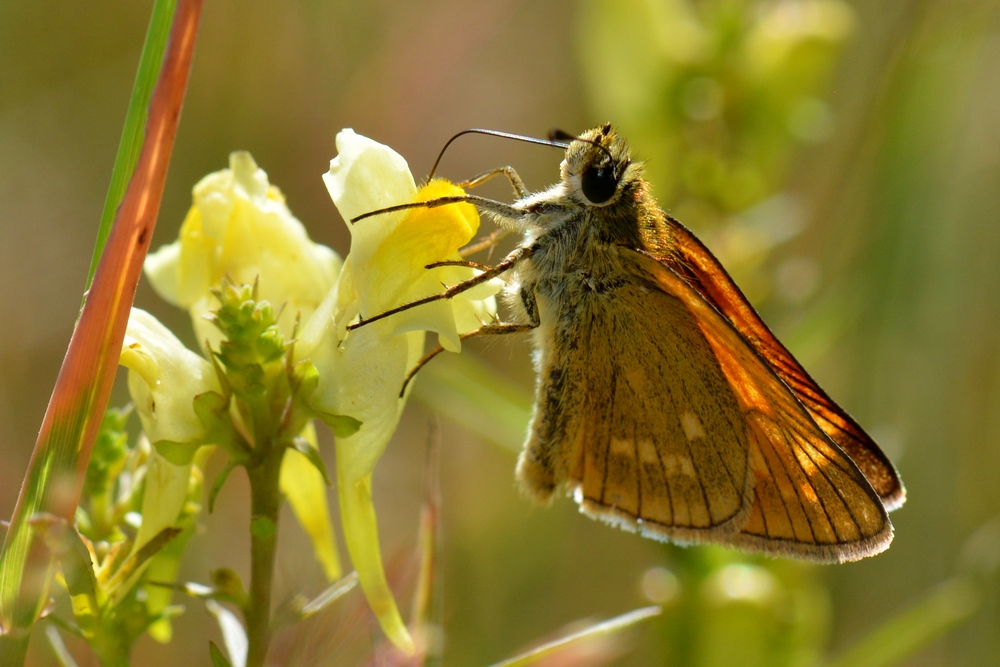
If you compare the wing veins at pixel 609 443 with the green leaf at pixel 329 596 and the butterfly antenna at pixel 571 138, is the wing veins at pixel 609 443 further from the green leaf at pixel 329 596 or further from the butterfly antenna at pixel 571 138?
the green leaf at pixel 329 596

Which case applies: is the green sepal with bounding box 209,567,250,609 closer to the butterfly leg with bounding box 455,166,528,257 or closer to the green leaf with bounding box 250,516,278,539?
the green leaf with bounding box 250,516,278,539

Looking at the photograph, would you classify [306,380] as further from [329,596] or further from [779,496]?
[779,496]

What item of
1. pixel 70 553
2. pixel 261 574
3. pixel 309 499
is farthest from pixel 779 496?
pixel 70 553

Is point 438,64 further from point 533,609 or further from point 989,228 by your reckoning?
point 989,228

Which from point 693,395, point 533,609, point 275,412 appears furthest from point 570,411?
point 533,609

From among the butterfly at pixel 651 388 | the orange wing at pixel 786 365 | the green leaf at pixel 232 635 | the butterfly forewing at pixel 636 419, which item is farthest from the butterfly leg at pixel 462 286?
the green leaf at pixel 232 635

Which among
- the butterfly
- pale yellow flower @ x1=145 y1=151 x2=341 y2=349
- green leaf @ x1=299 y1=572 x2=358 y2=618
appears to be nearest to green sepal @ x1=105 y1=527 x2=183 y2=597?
green leaf @ x1=299 y1=572 x2=358 y2=618
